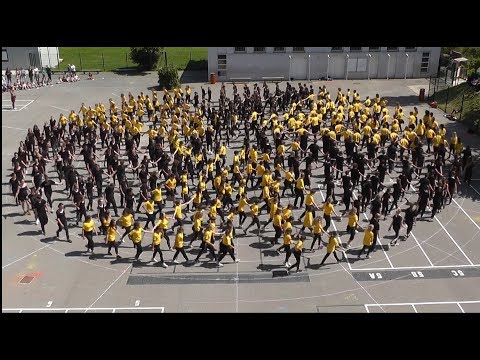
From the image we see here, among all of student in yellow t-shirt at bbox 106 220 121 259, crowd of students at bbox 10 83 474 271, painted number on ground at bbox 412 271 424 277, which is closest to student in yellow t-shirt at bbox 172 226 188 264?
crowd of students at bbox 10 83 474 271

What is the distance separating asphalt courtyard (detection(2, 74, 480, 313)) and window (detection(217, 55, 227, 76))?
20103 mm

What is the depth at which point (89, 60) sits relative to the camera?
1710 inches

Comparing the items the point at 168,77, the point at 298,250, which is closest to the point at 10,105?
the point at 168,77

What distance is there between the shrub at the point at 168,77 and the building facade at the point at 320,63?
3.07 metres

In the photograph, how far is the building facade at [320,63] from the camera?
36.1 meters

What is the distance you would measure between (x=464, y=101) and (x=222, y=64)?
610 inches

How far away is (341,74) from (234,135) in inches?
548

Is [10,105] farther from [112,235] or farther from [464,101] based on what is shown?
[464,101]

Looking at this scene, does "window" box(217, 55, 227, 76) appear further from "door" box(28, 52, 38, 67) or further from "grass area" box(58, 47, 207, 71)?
"door" box(28, 52, 38, 67)

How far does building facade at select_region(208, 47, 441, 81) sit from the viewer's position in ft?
118

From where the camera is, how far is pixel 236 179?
62.6ft

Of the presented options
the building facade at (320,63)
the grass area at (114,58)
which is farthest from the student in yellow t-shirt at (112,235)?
the grass area at (114,58)

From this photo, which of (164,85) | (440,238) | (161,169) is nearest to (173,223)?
(161,169)
